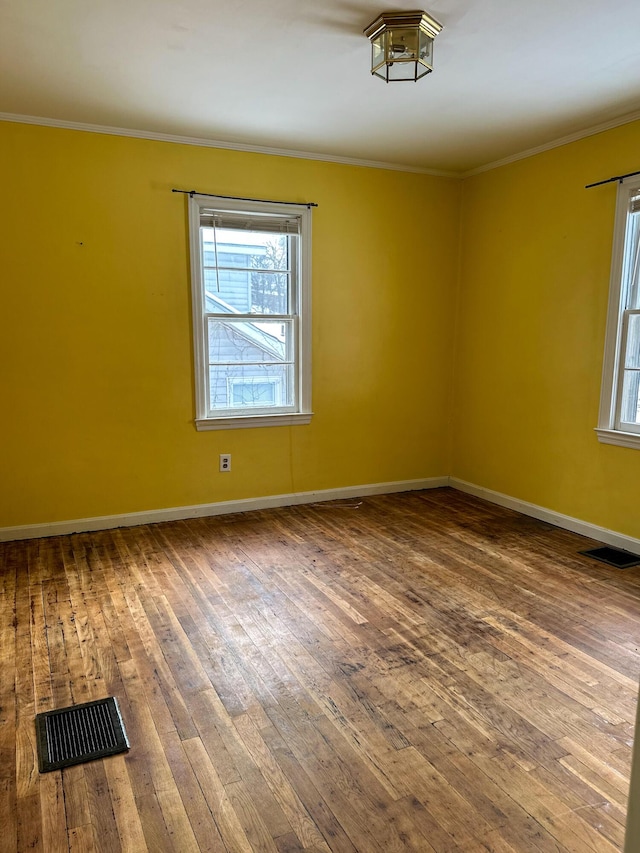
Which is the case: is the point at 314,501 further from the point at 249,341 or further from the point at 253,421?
the point at 249,341

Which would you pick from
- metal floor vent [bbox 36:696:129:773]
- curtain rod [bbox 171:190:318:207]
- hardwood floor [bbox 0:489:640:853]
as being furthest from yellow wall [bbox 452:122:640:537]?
metal floor vent [bbox 36:696:129:773]

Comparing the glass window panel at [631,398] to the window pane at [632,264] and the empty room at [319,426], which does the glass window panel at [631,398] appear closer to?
the empty room at [319,426]

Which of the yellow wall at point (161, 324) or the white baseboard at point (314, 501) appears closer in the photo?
the yellow wall at point (161, 324)

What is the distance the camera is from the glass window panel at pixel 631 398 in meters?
3.69

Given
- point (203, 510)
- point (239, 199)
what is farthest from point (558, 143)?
point (203, 510)

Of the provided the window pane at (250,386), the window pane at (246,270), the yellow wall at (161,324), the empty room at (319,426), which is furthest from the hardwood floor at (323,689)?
the window pane at (246,270)

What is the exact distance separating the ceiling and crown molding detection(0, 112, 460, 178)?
0.05 m

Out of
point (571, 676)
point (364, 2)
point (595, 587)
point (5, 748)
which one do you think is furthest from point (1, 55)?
point (595, 587)

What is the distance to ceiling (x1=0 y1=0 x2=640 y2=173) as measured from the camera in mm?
2418

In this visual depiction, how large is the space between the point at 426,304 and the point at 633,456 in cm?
216

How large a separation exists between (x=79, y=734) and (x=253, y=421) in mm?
2715

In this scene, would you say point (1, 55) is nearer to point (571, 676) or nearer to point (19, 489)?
point (19, 489)

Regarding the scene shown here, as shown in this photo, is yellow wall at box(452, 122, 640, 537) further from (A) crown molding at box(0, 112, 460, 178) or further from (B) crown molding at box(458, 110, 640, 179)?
(A) crown molding at box(0, 112, 460, 178)

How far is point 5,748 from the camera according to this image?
196cm
